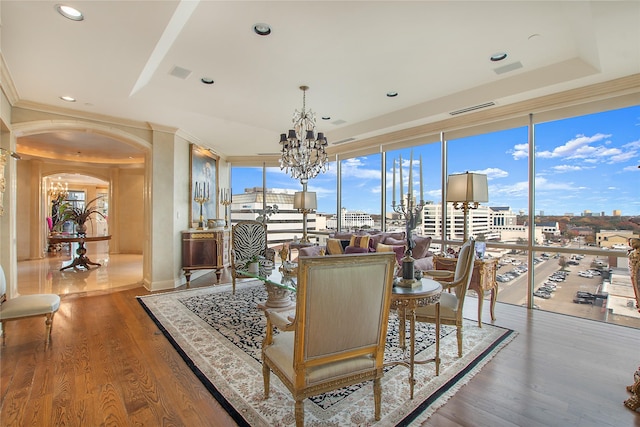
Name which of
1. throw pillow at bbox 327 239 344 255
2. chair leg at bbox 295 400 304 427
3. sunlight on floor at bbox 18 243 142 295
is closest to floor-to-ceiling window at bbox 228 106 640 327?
throw pillow at bbox 327 239 344 255

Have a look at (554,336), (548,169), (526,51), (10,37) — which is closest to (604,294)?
(554,336)

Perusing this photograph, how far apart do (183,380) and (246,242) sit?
2851 mm

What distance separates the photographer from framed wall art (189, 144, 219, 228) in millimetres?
5941

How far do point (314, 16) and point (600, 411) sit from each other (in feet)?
11.7

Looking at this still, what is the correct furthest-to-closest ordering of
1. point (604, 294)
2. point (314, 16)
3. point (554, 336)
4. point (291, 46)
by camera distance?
1. point (604, 294)
2. point (554, 336)
3. point (291, 46)
4. point (314, 16)

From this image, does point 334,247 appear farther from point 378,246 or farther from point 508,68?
point 508,68

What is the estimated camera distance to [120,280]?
→ 5.84m

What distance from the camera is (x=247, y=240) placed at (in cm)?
509

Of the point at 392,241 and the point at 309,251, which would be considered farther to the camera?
the point at 309,251

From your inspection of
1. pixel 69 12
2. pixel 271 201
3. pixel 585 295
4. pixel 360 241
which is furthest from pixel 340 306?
pixel 271 201

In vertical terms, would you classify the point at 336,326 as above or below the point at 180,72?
below

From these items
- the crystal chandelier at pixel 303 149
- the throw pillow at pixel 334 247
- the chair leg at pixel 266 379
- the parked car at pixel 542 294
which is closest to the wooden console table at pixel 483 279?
the parked car at pixel 542 294

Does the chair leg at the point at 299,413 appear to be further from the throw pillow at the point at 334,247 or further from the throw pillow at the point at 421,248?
the throw pillow at the point at 334,247

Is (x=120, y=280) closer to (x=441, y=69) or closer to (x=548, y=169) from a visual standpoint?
(x=441, y=69)
